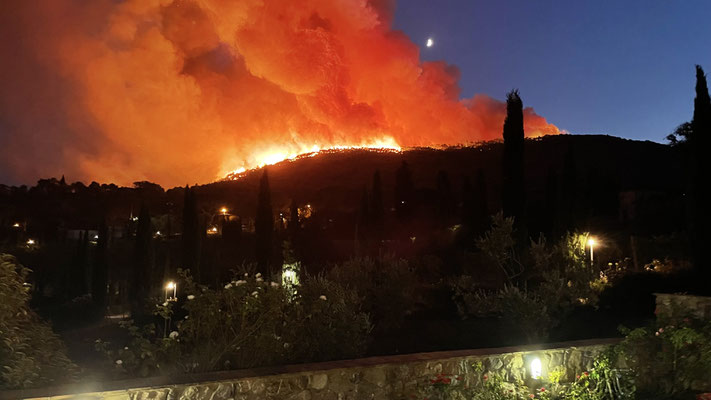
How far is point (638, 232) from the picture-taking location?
27125 mm

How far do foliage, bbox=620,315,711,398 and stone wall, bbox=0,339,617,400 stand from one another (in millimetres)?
371

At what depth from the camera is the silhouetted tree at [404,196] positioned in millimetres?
39438

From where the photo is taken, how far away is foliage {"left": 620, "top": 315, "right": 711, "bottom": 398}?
21.8ft

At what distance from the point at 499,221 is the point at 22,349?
30.6 feet

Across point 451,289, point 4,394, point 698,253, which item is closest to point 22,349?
point 4,394

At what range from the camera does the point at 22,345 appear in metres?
4.99

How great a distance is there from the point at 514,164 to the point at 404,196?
18537 mm

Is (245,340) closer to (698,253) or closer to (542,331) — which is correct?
→ (542,331)

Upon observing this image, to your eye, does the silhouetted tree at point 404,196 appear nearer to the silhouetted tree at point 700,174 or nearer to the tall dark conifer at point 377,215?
the tall dark conifer at point 377,215

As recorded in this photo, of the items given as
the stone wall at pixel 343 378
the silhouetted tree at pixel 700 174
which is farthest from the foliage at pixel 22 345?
the silhouetted tree at pixel 700 174

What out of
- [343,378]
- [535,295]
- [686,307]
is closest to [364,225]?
[535,295]

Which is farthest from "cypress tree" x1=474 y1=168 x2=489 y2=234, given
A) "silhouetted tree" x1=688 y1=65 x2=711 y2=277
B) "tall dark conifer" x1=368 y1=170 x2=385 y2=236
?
"silhouetted tree" x1=688 y1=65 x2=711 y2=277

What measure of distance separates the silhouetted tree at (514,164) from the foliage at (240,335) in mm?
15184

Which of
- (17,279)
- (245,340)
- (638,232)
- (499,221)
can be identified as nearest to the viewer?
(17,279)
